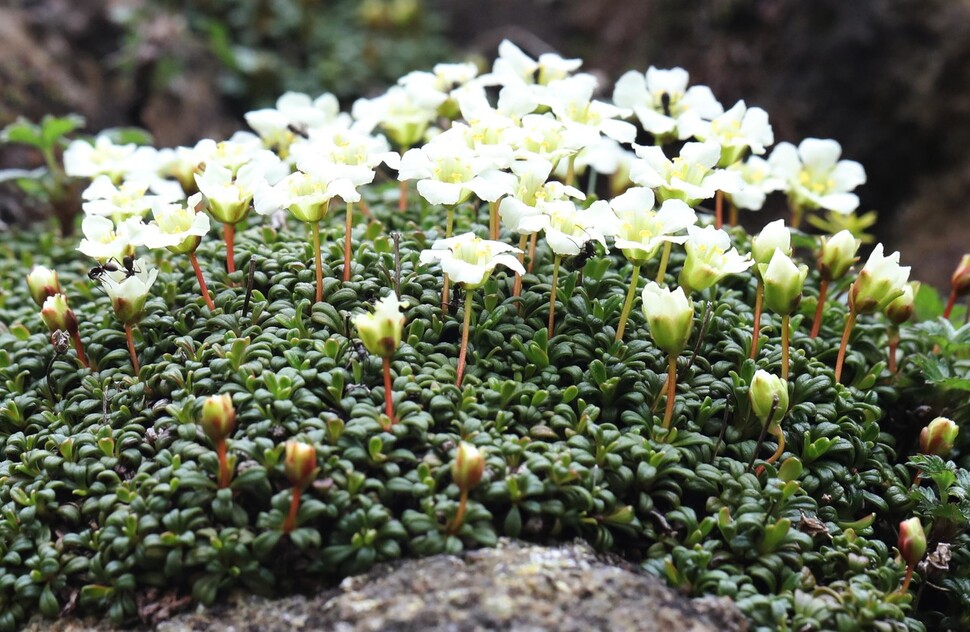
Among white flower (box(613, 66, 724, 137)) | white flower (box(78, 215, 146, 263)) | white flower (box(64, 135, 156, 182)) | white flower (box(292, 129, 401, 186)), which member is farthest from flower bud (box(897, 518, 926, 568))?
white flower (box(64, 135, 156, 182))

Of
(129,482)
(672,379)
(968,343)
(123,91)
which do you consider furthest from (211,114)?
(968,343)

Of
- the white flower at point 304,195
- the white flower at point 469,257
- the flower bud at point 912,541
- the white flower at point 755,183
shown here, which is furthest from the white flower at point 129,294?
the flower bud at point 912,541

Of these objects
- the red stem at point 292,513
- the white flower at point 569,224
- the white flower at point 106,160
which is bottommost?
the red stem at point 292,513

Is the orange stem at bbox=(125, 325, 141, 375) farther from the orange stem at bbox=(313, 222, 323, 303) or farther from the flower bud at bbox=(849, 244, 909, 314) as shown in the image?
the flower bud at bbox=(849, 244, 909, 314)

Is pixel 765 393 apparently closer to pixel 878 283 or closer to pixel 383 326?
pixel 878 283

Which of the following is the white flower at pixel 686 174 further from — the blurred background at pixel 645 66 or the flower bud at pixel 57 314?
the blurred background at pixel 645 66

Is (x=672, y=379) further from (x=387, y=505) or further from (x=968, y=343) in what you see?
(x=968, y=343)
